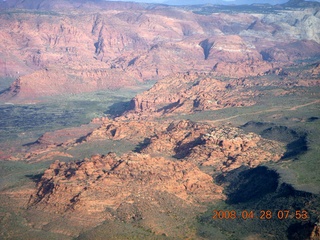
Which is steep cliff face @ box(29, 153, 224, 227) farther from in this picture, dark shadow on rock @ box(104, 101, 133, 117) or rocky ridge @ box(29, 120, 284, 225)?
dark shadow on rock @ box(104, 101, 133, 117)

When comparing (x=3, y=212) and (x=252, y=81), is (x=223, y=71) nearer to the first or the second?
(x=252, y=81)

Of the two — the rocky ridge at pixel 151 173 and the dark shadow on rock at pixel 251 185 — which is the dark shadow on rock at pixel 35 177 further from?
the dark shadow on rock at pixel 251 185

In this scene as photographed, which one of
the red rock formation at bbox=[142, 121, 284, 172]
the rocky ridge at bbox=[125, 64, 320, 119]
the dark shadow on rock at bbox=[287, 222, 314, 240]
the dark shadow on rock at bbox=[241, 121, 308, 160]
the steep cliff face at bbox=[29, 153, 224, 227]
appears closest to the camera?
the dark shadow on rock at bbox=[287, 222, 314, 240]

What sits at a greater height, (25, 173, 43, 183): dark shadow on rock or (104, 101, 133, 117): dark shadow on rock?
(25, 173, 43, 183): dark shadow on rock

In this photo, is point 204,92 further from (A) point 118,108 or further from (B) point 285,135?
(B) point 285,135

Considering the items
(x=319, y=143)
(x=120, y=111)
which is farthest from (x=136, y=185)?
(x=120, y=111)
